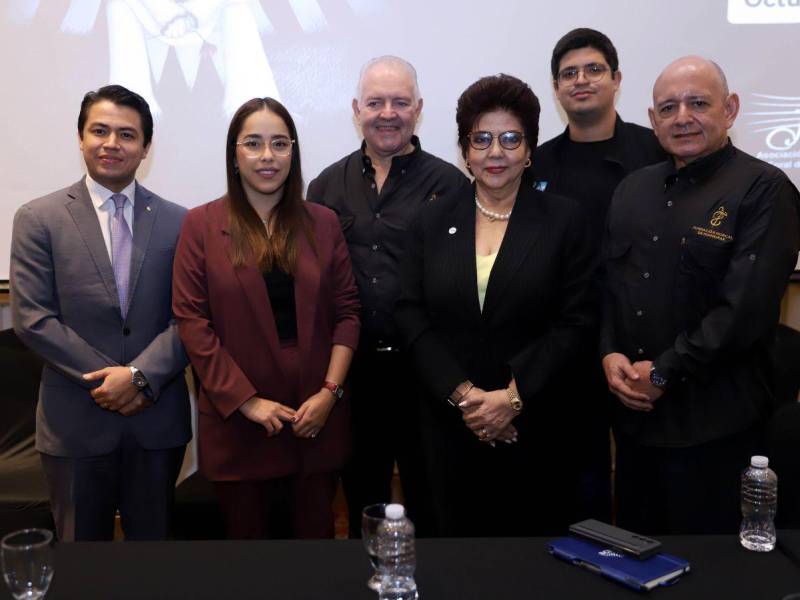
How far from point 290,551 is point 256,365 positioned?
908mm

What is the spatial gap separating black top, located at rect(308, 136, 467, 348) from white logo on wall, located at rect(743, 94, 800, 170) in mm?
1539

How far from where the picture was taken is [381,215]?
2.66 meters

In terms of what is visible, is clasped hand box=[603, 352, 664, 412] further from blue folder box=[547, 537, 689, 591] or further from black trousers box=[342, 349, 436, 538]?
blue folder box=[547, 537, 689, 591]

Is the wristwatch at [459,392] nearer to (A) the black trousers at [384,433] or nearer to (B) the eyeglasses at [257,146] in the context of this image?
(A) the black trousers at [384,433]

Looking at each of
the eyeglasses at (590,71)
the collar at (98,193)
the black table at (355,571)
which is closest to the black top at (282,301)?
the collar at (98,193)

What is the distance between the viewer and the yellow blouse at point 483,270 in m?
2.30

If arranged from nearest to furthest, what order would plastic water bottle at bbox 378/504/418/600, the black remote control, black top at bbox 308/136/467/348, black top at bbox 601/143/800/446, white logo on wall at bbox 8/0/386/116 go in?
plastic water bottle at bbox 378/504/418/600 → the black remote control → black top at bbox 601/143/800/446 → black top at bbox 308/136/467/348 → white logo on wall at bbox 8/0/386/116

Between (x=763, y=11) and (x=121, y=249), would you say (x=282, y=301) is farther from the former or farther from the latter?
(x=763, y=11)

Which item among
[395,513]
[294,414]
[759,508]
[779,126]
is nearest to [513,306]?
[294,414]

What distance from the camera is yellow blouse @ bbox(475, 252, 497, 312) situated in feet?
7.56

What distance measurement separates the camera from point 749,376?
218 cm

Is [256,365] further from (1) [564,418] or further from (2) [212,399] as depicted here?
(1) [564,418]

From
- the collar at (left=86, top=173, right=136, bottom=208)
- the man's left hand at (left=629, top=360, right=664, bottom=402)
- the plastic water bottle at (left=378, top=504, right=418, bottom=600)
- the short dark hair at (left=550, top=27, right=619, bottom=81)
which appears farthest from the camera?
the short dark hair at (left=550, top=27, right=619, bottom=81)

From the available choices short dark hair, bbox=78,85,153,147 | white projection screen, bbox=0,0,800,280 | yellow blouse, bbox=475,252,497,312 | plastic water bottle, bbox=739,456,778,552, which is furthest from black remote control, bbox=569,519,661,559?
white projection screen, bbox=0,0,800,280
